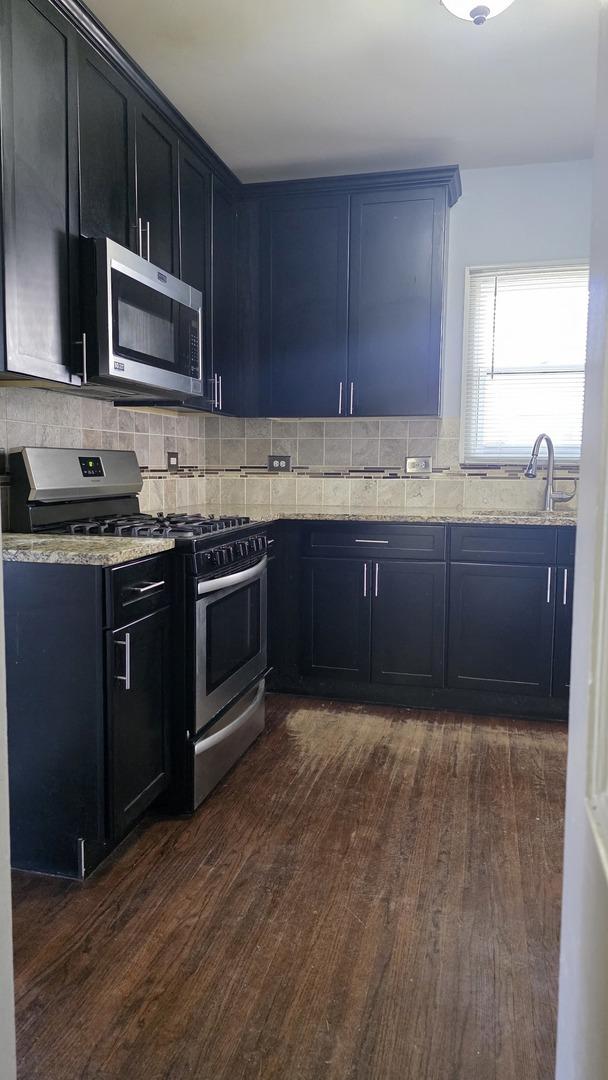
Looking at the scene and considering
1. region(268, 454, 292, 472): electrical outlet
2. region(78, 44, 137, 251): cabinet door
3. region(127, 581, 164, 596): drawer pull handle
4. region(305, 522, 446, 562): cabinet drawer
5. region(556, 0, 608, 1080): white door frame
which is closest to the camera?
region(556, 0, 608, 1080): white door frame

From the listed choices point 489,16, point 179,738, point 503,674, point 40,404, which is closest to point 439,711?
point 503,674

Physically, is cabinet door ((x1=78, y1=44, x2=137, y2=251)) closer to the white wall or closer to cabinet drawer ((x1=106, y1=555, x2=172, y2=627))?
cabinet drawer ((x1=106, y1=555, x2=172, y2=627))

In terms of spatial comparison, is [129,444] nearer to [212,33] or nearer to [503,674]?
[212,33]

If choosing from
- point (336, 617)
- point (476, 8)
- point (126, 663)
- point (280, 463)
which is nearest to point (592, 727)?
point (126, 663)

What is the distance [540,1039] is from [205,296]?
2.81 metres

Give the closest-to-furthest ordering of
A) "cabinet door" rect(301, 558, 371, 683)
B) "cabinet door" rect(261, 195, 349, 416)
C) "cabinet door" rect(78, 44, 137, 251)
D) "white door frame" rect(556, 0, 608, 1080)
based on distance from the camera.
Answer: "white door frame" rect(556, 0, 608, 1080), "cabinet door" rect(78, 44, 137, 251), "cabinet door" rect(301, 558, 371, 683), "cabinet door" rect(261, 195, 349, 416)

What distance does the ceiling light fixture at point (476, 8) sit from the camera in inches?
79.8

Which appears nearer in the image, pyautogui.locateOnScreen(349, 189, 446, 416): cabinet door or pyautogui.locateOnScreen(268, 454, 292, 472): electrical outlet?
pyautogui.locateOnScreen(349, 189, 446, 416): cabinet door

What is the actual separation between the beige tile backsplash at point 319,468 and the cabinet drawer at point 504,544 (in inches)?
18.4

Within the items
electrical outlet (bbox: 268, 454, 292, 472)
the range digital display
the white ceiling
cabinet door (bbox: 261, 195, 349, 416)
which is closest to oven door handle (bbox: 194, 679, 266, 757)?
the range digital display

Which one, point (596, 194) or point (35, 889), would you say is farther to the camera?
point (35, 889)

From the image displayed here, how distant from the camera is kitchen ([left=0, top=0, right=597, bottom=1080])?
1555 mm

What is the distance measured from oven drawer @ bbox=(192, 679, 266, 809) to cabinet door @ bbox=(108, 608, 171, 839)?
0.12m

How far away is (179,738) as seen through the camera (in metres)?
2.21
